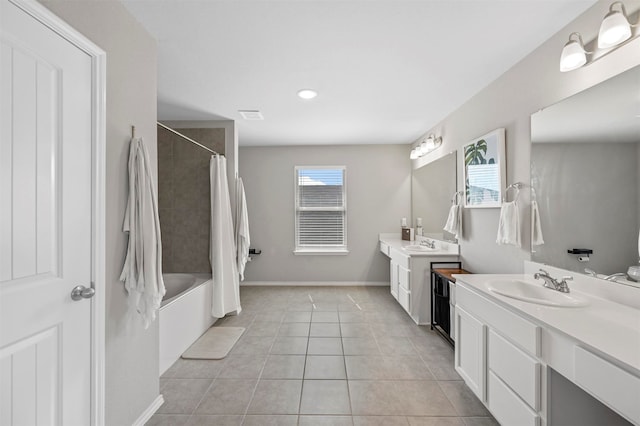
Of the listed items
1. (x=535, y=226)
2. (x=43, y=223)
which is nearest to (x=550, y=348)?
(x=535, y=226)

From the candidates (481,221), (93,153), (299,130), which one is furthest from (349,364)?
(299,130)

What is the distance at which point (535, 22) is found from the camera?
180 centimetres

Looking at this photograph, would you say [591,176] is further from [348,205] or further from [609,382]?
[348,205]

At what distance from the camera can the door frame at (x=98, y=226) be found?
4.62 feet

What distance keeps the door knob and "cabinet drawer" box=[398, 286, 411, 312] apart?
114 inches

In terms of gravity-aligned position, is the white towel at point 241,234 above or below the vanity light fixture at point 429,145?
below

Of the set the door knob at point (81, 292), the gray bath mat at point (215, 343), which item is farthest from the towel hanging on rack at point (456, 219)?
the door knob at point (81, 292)

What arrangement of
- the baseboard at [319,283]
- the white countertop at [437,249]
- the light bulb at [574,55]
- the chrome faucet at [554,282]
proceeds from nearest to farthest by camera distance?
the light bulb at [574,55] → the chrome faucet at [554,282] → the white countertop at [437,249] → the baseboard at [319,283]

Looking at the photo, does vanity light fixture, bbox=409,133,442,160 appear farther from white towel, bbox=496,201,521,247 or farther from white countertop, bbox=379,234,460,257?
white towel, bbox=496,201,521,247

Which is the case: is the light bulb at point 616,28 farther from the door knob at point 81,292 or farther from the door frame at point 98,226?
the door knob at point 81,292

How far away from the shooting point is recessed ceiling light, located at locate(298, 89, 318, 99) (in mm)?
2783

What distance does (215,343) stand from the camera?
2850 mm

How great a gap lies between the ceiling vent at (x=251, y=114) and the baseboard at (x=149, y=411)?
275 cm

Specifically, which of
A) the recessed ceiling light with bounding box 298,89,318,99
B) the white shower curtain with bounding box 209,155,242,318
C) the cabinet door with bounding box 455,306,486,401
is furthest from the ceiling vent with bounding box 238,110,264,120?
the cabinet door with bounding box 455,306,486,401
